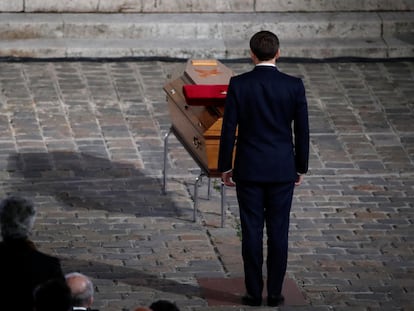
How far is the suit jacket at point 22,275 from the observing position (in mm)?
8117

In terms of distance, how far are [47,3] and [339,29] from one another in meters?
3.39

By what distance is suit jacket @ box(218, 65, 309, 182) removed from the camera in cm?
1055

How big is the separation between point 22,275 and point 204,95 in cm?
405

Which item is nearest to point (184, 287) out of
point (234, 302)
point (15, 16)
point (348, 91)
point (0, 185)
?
point (234, 302)

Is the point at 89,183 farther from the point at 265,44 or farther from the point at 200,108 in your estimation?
the point at 265,44

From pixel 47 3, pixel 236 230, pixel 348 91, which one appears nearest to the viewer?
pixel 236 230

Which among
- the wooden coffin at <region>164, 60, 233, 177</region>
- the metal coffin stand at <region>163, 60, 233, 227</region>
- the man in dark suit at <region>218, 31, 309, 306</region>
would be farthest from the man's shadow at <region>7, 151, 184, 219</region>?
the man in dark suit at <region>218, 31, 309, 306</region>

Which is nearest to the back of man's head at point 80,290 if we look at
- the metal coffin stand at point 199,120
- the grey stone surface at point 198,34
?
the metal coffin stand at point 199,120

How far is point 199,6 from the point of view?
17625 mm

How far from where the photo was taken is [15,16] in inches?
672

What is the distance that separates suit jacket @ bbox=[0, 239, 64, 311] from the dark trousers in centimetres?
270

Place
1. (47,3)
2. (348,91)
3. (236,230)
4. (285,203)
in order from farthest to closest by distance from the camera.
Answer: (47,3) < (348,91) < (236,230) < (285,203)

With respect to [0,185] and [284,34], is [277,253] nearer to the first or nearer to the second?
[0,185]

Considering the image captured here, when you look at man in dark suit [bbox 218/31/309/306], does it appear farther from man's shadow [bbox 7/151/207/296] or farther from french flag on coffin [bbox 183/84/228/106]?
man's shadow [bbox 7/151/207/296]
